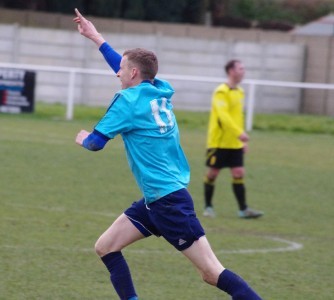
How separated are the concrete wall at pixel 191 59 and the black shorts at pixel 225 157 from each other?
714 inches

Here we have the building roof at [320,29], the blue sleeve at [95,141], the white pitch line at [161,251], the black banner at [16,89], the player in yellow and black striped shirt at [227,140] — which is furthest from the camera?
the building roof at [320,29]

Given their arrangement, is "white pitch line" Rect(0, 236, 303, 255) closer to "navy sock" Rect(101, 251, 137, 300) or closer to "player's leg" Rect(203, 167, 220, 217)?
"player's leg" Rect(203, 167, 220, 217)

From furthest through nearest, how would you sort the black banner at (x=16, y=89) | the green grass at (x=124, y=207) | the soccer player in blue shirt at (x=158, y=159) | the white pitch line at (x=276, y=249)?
the black banner at (x=16, y=89)
the white pitch line at (x=276, y=249)
the green grass at (x=124, y=207)
the soccer player in blue shirt at (x=158, y=159)

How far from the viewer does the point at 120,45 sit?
1308 inches

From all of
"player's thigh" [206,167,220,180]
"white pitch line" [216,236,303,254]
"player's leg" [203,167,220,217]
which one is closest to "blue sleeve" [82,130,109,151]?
"white pitch line" [216,236,303,254]

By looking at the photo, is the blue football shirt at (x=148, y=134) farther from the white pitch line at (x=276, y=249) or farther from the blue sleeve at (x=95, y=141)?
the white pitch line at (x=276, y=249)

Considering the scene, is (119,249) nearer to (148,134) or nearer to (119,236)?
(119,236)

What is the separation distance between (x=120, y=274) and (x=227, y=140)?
20.1 feet

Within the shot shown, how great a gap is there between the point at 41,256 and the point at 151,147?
10.1ft

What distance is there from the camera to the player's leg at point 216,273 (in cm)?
679

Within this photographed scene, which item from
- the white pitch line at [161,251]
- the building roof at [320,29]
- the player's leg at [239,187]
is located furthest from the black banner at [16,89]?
the building roof at [320,29]

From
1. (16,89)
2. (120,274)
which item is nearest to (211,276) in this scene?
(120,274)

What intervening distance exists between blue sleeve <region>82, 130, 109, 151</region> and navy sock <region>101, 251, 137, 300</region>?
904 mm

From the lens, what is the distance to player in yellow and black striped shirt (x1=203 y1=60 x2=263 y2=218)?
12.9 m
